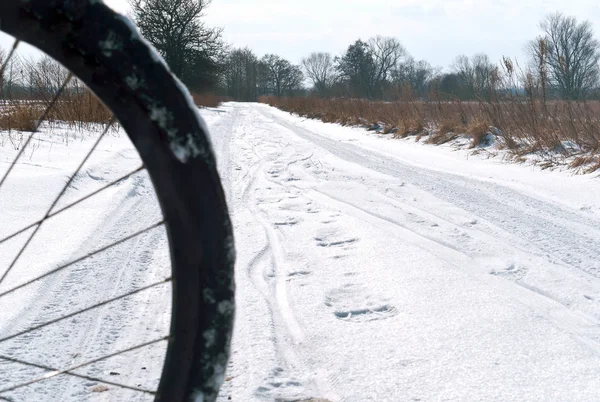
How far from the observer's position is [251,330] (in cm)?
213

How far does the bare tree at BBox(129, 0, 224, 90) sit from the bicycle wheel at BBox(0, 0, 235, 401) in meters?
29.6

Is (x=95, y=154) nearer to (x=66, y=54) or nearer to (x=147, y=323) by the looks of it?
(x=147, y=323)

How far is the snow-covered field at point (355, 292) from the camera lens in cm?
175

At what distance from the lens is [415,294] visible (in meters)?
2.49

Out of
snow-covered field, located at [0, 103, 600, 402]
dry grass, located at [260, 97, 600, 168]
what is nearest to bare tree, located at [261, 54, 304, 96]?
dry grass, located at [260, 97, 600, 168]

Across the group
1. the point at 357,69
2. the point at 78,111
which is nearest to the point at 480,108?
the point at 78,111

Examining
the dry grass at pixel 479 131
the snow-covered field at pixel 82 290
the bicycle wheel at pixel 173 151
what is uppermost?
the bicycle wheel at pixel 173 151

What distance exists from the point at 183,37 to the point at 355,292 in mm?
31006

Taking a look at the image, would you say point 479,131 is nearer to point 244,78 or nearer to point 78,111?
point 78,111

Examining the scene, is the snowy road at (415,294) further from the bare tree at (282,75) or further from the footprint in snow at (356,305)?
the bare tree at (282,75)

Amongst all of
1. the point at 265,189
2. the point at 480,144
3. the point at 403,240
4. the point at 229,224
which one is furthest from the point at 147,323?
the point at 480,144

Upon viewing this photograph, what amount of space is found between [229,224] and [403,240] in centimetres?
270

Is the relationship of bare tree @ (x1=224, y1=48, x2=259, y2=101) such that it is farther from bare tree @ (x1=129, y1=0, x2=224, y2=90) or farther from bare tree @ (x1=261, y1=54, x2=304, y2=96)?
bare tree @ (x1=129, y1=0, x2=224, y2=90)

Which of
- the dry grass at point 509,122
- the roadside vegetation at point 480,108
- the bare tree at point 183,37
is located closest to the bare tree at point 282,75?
the bare tree at point 183,37
